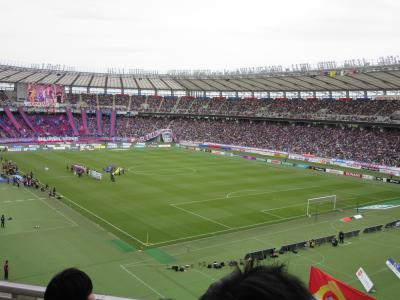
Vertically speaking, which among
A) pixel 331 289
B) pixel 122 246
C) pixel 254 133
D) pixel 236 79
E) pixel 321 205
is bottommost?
pixel 122 246

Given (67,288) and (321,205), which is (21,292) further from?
(321,205)

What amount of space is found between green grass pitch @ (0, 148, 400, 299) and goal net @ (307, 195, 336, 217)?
1.29ft

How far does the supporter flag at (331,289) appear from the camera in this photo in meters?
12.1

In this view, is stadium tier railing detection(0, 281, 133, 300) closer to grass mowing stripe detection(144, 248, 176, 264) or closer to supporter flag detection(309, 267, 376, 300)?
supporter flag detection(309, 267, 376, 300)

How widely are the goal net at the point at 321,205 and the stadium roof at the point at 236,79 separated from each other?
29.0m

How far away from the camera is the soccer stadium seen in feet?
77.9

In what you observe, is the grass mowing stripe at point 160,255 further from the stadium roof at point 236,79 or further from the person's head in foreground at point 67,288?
the stadium roof at point 236,79

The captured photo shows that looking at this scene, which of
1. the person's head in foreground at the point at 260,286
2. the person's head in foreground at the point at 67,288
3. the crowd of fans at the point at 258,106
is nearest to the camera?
the person's head in foreground at the point at 260,286

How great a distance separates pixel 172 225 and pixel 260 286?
1251 inches

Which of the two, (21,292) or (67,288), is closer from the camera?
(67,288)

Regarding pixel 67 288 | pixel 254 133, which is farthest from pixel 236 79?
pixel 67 288

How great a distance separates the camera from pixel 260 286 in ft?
6.59

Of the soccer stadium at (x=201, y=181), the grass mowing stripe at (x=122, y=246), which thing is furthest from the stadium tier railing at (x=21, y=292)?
the grass mowing stripe at (x=122, y=246)

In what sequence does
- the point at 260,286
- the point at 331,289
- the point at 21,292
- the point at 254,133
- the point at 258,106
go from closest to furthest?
the point at 260,286 < the point at 21,292 < the point at 331,289 < the point at 254,133 < the point at 258,106
